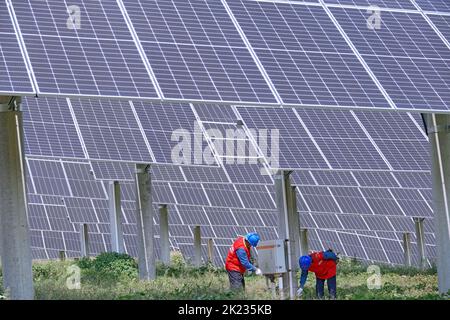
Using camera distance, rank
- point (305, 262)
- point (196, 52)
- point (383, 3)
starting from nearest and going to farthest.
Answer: point (196, 52) → point (305, 262) → point (383, 3)

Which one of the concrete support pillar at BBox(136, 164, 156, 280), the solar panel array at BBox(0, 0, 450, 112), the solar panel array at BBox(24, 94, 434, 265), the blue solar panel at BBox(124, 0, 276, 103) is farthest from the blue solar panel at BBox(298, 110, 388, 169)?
the blue solar panel at BBox(124, 0, 276, 103)

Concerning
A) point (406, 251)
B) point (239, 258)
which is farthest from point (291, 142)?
point (406, 251)

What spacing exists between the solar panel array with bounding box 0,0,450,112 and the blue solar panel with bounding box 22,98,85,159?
957cm

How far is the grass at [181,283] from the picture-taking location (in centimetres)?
2300

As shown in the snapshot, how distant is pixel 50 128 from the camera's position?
1307 inches

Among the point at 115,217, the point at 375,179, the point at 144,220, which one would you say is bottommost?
the point at 144,220

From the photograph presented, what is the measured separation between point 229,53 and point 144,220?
12415 millimetres

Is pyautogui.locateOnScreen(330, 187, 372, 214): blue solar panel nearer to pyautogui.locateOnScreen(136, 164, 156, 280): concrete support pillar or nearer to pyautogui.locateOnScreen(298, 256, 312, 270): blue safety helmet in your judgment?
pyautogui.locateOnScreen(136, 164, 156, 280): concrete support pillar

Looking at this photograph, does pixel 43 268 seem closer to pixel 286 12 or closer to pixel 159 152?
pixel 159 152

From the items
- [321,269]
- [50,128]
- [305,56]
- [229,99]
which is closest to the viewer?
[229,99]

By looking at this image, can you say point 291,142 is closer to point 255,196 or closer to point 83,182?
point 255,196

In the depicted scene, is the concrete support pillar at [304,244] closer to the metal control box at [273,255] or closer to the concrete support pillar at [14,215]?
the metal control box at [273,255]

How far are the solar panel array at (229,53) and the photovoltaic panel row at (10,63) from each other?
23mm

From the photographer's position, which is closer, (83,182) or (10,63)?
(10,63)
